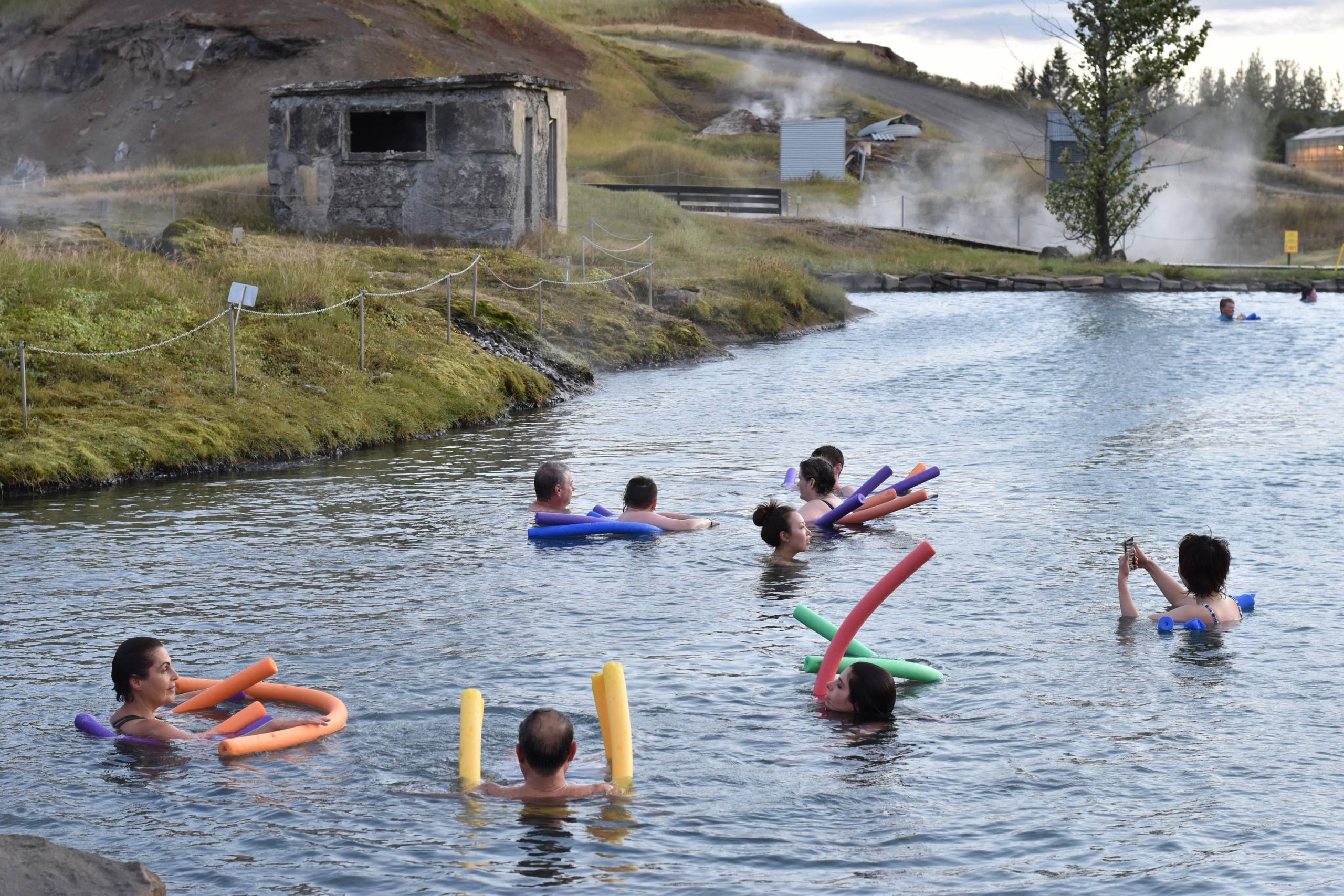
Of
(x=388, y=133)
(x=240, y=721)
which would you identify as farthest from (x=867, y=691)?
(x=388, y=133)

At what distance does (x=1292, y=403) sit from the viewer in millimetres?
21594

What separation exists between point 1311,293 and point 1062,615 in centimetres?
3143

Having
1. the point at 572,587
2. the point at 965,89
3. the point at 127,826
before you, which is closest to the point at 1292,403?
the point at 572,587

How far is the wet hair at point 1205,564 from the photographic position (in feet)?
33.2

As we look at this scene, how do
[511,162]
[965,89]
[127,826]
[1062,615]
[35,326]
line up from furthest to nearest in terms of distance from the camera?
1. [965,89]
2. [511,162]
3. [35,326]
4. [1062,615]
5. [127,826]

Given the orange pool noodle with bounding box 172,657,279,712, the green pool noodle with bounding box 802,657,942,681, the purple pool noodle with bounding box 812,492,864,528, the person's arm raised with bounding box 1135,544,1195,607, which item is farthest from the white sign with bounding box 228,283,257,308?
the person's arm raised with bounding box 1135,544,1195,607

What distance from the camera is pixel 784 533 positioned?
1199cm

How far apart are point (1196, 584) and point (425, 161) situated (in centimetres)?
2448

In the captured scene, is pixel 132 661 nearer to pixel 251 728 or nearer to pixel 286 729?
pixel 251 728

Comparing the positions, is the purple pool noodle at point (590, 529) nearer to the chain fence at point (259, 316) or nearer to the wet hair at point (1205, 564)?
the wet hair at point (1205, 564)

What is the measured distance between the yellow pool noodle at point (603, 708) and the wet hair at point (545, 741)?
12.0 inches

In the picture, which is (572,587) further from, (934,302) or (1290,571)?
(934,302)

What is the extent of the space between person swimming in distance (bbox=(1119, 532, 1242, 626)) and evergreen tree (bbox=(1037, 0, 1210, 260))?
133 ft

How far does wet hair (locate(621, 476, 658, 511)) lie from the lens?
13.3m
